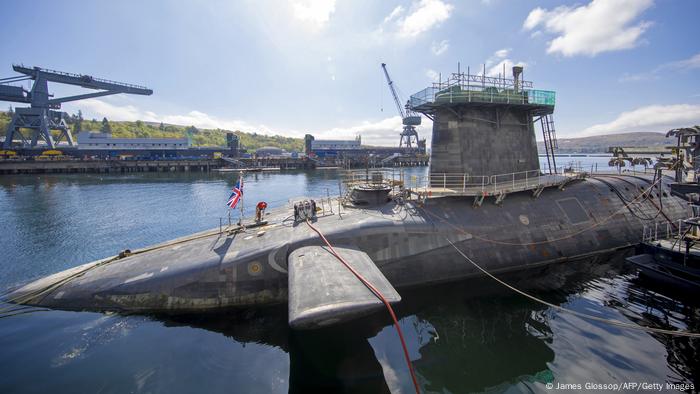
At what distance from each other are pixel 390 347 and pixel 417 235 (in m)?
6.04

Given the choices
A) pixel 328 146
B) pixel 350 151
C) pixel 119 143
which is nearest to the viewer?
pixel 119 143

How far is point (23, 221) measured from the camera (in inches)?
1225

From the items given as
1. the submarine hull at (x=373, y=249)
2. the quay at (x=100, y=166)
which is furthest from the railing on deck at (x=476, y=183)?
the quay at (x=100, y=166)

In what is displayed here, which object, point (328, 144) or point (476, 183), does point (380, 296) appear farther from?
point (328, 144)

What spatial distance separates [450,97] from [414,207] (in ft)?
23.9

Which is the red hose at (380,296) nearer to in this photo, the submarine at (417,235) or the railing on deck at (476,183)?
the submarine at (417,235)

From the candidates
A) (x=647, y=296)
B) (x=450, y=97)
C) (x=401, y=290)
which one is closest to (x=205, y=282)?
(x=401, y=290)

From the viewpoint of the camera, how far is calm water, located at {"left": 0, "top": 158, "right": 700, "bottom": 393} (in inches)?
375

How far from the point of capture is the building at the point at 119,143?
116688 millimetres

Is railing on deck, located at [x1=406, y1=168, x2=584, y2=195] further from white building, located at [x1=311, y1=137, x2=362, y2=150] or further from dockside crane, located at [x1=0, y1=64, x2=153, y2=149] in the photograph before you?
white building, located at [x1=311, y1=137, x2=362, y2=150]

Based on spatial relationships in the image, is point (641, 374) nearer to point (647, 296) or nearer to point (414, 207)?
point (647, 296)

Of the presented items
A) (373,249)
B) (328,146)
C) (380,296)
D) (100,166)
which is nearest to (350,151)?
(328,146)

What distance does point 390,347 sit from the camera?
36.7 ft

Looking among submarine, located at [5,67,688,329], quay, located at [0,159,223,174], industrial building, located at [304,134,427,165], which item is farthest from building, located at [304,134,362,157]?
submarine, located at [5,67,688,329]
